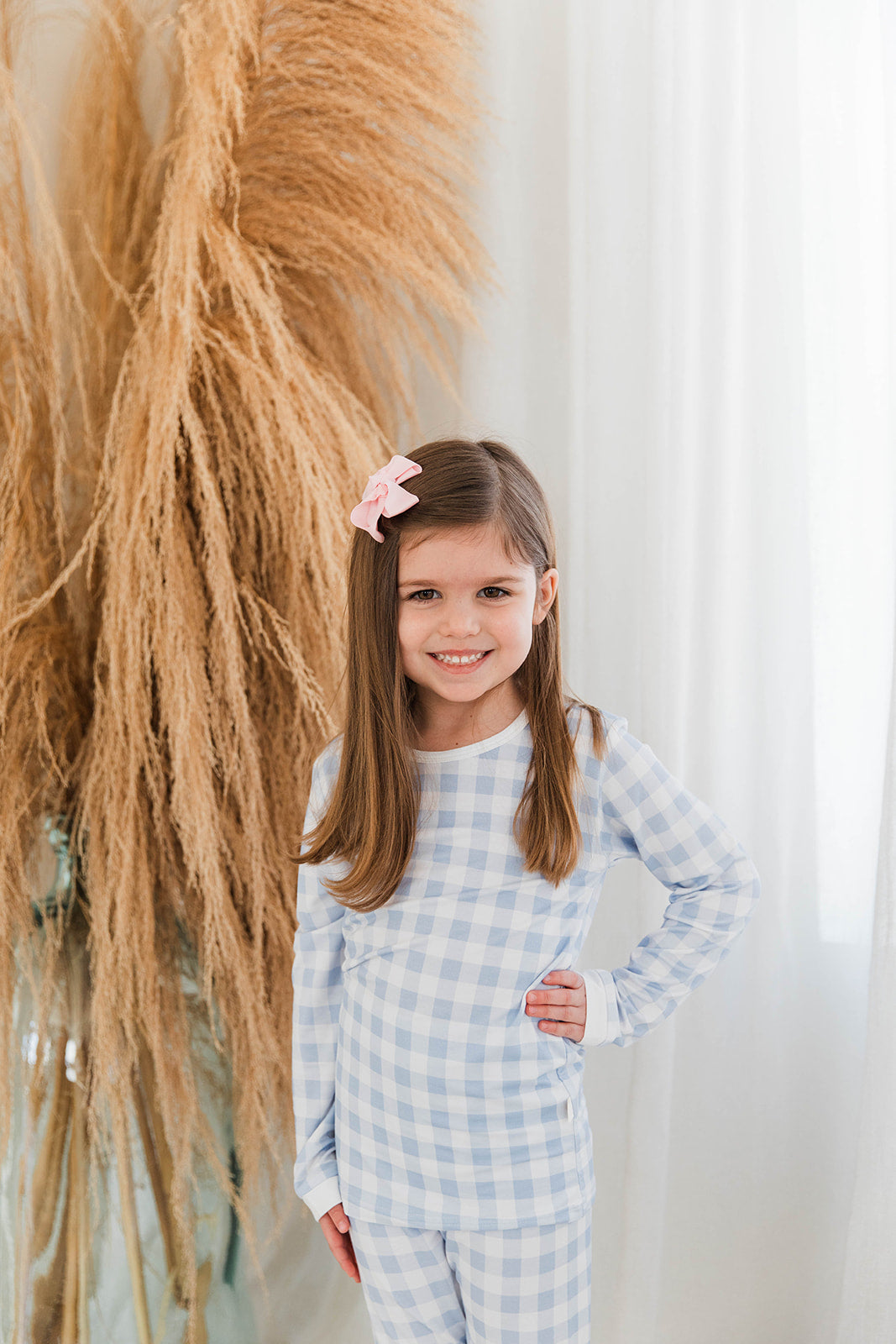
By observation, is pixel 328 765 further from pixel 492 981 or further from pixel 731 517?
pixel 731 517

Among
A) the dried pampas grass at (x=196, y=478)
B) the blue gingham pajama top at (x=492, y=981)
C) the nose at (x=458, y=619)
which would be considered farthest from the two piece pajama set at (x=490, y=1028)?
the dried pampas grass at (x=196, y=478)

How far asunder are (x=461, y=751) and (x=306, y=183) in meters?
0.66

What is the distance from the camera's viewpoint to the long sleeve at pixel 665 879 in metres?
0.86

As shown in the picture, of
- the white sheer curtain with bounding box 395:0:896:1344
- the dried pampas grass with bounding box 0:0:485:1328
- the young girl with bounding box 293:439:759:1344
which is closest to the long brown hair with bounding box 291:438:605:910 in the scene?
the young girl with bounding box 293:439:759:1344

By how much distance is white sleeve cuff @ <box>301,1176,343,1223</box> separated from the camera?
90cm

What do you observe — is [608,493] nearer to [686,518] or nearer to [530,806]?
[686,518]

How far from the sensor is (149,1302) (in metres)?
1.15

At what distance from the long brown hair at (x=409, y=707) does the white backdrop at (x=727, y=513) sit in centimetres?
34

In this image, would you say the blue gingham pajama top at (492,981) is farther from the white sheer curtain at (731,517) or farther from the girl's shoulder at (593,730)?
the white sheer curtain at (731,517)

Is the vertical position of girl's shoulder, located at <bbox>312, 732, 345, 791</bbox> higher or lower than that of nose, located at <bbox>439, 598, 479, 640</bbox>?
lower

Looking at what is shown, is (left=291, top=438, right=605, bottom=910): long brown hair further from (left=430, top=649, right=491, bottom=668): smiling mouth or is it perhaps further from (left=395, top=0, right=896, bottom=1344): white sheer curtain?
(left=395, top=0, right=896, bottom=1344): white sheer curtain

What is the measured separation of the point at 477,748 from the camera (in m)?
0.86

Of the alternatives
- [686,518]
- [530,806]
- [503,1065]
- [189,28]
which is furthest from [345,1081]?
[189,28]

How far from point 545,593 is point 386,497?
0.16 metres
